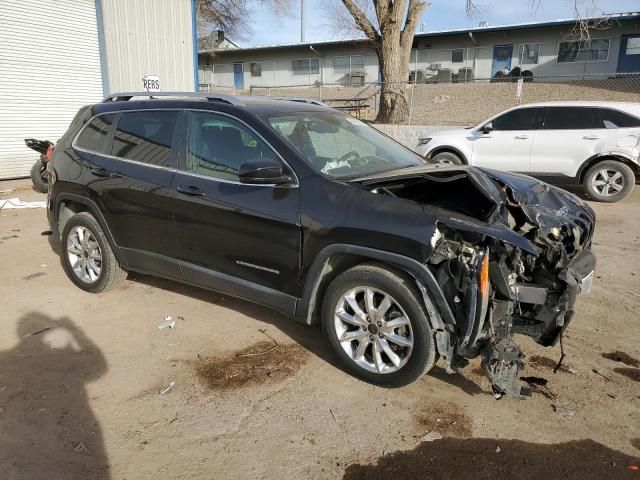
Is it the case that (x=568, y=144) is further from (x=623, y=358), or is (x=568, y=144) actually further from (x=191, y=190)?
(x=191, y=190)

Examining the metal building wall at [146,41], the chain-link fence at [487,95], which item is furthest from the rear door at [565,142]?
the metal building wall at [146,41]

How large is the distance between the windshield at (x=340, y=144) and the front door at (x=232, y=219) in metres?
0.29

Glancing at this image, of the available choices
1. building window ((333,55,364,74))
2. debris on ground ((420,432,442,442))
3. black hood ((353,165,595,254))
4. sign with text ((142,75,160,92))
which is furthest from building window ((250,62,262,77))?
debris on ground ((420,432,442,442))

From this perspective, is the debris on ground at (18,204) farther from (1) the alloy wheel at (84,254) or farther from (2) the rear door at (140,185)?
(2) the rear door at (140,185)

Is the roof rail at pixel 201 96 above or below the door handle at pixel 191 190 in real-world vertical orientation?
above

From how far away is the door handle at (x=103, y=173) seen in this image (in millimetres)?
4633

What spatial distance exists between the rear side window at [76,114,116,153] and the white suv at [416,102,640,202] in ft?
25.0

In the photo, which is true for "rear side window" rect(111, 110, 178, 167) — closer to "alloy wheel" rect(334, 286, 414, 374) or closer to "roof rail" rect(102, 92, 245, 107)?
"roof rail" rect(102, 92, 245, 107)

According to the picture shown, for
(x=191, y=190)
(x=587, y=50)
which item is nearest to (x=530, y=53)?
(x=587, y=50)

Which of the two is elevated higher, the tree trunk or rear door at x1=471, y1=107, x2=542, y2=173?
the tree trunk

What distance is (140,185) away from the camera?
4.41 meters

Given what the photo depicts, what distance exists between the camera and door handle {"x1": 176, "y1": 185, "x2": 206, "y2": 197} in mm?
4018

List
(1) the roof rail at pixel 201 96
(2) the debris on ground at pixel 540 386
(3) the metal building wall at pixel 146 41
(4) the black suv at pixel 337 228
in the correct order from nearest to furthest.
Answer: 1. (4) the black suv at pixel 337 228
2. (2) the debris on ground at pixel 540 386
3. (1) the roof rail at pixel 201 96
4. (3) the metal building wall at pixel 146 41

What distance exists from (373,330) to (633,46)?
29152 mm
